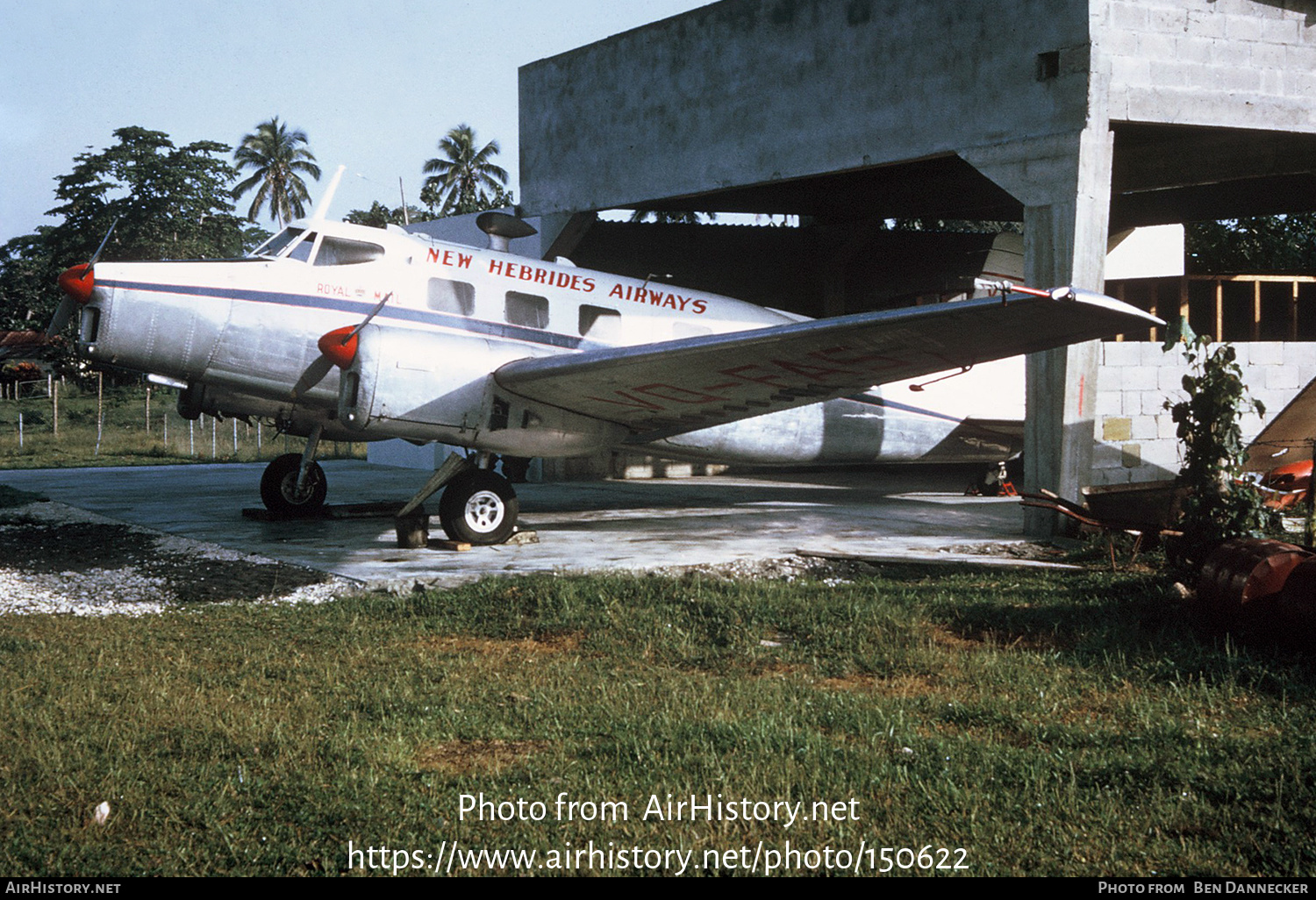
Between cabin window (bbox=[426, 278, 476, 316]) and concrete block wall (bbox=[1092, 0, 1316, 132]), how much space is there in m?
7.82

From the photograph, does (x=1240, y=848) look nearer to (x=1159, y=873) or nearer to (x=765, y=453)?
(x=1159, y=873)

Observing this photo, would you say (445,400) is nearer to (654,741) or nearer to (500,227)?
(500,227)

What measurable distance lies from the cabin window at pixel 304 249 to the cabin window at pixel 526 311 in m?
2.26

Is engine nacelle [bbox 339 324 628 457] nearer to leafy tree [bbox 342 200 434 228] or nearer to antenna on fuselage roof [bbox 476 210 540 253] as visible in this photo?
antenna on fuselage roof [bbox 476 210 540 253]

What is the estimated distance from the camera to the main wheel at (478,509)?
11.4 meters

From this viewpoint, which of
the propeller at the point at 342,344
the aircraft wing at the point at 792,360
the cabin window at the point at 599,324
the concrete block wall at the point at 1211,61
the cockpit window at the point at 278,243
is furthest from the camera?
the cabin window at the point at 599,324

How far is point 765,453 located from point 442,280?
4993 millimetres

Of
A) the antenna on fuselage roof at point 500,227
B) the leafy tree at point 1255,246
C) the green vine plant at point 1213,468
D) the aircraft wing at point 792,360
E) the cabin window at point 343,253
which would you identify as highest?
the leafy tree at point 1255,246

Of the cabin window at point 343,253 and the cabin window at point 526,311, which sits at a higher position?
the cabin window at point 343,253

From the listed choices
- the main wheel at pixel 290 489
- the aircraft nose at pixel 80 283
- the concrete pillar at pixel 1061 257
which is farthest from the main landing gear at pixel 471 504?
the concrete pillar at pixel 1061 257

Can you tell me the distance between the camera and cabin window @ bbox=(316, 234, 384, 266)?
37.4 feet

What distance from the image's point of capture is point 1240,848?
12.2 ft

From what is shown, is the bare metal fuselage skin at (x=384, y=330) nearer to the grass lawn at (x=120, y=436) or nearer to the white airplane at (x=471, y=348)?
the white airplane at (x=471, y=348)

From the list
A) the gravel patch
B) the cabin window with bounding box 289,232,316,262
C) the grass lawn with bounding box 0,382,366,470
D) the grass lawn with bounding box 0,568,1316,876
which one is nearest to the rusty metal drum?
the grass lawn with bounding box 0,568,1316,876
